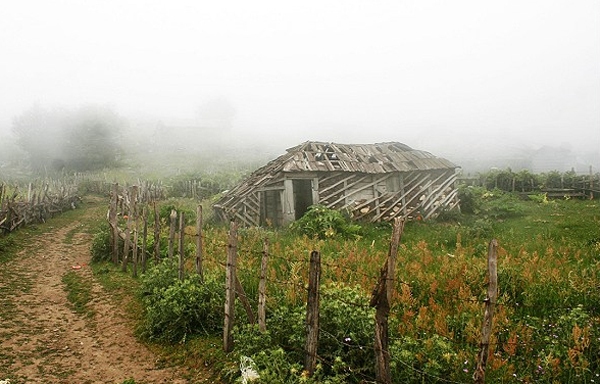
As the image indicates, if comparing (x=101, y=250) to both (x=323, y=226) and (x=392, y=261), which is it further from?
(x=392, y=261)

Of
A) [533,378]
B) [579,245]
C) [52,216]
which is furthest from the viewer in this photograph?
[52,216]

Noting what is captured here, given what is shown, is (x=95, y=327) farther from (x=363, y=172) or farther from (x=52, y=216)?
(x=52, y=216)

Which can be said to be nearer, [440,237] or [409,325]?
[409,325]

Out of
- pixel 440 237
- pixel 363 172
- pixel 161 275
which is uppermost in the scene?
pixel 363 172

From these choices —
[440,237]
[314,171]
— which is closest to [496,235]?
[440,237]

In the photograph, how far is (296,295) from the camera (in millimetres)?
6418

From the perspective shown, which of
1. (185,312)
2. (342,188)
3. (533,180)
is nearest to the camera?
(185,312)

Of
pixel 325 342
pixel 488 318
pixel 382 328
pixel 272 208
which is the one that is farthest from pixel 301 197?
pixel 488 318

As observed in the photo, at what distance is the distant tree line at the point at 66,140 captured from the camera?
5322cm

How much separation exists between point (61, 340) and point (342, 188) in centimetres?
1398

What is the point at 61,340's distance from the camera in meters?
6.82

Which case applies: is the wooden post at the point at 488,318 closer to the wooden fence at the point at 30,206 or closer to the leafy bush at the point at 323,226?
the leafy bush at the point at 323,226

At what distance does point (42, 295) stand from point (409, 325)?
864cm

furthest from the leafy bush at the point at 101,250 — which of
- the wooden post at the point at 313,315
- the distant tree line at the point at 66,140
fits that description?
the distant tree line at the point at 66,140
